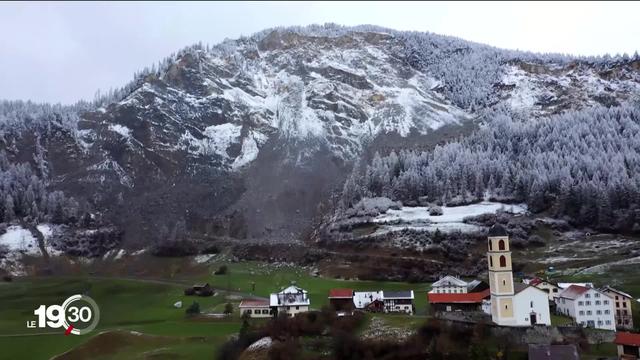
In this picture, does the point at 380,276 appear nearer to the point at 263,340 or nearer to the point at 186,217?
the point at 263,340

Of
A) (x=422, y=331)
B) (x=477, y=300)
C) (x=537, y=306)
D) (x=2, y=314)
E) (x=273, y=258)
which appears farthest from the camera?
(x=273, y=258)

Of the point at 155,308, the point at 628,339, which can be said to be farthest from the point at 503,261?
the point at 155,308

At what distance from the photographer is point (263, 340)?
5716 cm

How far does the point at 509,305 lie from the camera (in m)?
58.0

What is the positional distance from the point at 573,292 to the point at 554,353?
21.5 metres

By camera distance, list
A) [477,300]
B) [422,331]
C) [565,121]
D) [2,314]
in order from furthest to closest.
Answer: [565,121]
[2,314]
[477,300]
[422,331]

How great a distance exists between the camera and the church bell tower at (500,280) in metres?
57.9

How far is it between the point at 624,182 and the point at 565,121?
181 feet

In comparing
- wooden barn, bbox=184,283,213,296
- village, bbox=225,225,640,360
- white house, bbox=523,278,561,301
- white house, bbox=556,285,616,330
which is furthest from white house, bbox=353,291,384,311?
wooden barn, bbox=184,283,213,296

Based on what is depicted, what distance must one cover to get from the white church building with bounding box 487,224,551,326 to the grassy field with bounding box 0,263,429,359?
7.68 metres

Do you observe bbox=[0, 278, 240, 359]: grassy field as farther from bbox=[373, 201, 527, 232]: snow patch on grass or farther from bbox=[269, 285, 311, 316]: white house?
bbox=[373, 201, 527, 232]: snow patch on grass

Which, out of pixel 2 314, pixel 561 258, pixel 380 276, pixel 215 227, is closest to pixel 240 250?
pixel 215 227

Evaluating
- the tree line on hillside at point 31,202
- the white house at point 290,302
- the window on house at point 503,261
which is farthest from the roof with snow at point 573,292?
the tree line on hillside at point 31,202

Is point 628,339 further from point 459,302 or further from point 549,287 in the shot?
point 549,287
